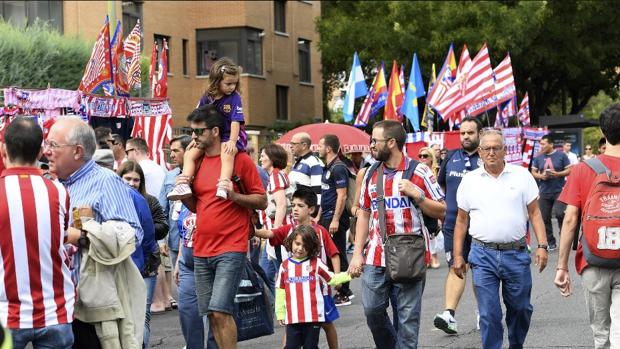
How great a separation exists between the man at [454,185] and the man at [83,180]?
15.1 ft

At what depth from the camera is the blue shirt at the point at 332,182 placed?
512 inches

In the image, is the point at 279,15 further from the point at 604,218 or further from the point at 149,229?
the point at 604,218

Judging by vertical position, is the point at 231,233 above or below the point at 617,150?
below

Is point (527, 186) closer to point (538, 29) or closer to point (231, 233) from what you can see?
point (231, 233)

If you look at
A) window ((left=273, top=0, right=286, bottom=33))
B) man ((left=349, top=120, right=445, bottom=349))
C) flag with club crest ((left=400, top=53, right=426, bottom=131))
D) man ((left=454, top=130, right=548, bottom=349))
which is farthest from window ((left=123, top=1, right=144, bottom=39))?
man ((left=349, top=120, right=445, bottom=349))

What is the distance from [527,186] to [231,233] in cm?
236

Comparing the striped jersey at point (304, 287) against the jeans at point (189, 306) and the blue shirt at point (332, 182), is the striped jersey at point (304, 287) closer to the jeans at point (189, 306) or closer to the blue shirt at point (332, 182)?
the jeans at point (189, 306)

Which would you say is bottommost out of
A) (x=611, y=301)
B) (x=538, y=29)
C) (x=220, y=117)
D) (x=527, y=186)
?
(x=611, y=301)

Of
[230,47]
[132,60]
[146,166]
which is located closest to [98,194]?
[146,166]

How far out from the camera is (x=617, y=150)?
6914 mm

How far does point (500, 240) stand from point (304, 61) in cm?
3655

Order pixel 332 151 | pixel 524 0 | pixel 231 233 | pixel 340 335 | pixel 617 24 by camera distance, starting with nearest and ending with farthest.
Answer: pixel 231 233
pixel 340 335
pixel 332 151
pixel 524 0
pixel 617 24

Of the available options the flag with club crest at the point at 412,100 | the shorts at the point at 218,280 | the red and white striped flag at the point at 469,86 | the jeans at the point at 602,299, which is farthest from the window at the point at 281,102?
the jeans at the point at 602,299

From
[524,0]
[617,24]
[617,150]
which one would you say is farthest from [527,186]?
[617,24]
